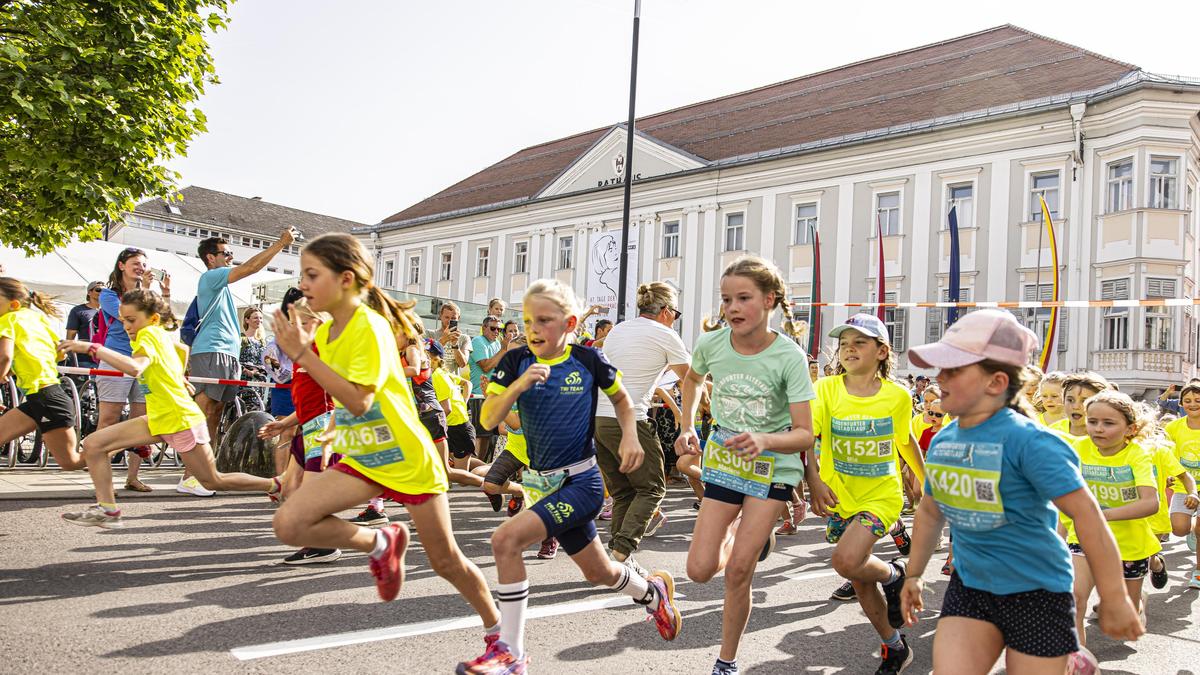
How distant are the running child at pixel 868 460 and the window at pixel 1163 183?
93.2 feet

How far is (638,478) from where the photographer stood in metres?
7.14

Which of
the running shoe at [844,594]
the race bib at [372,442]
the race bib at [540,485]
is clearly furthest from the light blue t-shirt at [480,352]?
the race bib at [372,442]

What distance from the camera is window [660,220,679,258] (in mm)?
42562

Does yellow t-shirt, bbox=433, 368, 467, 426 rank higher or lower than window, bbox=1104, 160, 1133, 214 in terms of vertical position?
lower

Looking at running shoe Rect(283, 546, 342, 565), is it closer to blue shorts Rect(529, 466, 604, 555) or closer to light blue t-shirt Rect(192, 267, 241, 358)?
blue shorts Rect(529, 466, 604, 555)

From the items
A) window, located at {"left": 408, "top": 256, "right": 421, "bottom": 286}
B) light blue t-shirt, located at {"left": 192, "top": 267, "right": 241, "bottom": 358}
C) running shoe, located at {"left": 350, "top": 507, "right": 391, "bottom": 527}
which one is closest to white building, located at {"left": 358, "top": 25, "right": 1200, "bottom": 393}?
window, located at {"left": 408, "top": 256, "right": 421, "bottom": 286}

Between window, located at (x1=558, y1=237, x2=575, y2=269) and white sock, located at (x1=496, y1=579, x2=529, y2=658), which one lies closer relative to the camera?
white sock, located at (x1=496, y1=579, x2=529, y2=658)

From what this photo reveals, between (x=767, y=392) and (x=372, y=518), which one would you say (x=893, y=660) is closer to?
(x=767, y=392)

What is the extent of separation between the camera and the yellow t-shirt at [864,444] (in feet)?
17.0

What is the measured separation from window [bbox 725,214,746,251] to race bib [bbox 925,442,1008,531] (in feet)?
121

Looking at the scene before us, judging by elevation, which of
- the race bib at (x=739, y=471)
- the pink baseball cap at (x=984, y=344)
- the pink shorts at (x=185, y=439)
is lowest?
the pink shorts at (x=185, y=439)

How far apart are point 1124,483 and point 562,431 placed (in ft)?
10.9

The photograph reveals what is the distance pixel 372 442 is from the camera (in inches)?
159

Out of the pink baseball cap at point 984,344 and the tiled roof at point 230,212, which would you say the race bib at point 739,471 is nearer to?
the pink baseball cap at point 984,344
